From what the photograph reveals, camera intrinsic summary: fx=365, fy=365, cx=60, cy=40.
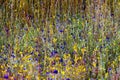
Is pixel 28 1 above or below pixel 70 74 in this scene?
above

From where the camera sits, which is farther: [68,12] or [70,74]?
[68,12]

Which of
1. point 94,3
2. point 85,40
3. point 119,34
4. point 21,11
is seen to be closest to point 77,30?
point 85,40

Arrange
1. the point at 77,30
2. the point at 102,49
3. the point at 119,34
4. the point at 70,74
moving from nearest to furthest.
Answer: the point at 70,74 → the point at 102,49 → the point at 119,34 → the point at 77,30

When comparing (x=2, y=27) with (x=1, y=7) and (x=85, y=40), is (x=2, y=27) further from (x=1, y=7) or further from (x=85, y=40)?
(x=85, y=40)

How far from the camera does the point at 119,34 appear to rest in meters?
3.87

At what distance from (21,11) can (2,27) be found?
1.71ft

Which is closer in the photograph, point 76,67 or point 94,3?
point 76,67

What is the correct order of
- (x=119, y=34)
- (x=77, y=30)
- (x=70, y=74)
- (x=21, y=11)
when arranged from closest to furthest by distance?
(x=70, y=74)
(x=119, y=34)
(x=77, y=30)
(x=21, y=11)

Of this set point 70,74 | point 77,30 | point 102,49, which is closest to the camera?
point 70,74

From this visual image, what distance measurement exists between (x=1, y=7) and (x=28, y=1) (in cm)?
41

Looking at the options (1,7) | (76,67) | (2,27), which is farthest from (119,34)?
(1,7)

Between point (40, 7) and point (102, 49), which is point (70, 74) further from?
point (40, 7)

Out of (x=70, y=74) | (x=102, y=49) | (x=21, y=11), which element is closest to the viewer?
(x=70, y=74)

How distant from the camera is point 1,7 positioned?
5266 millimetres
